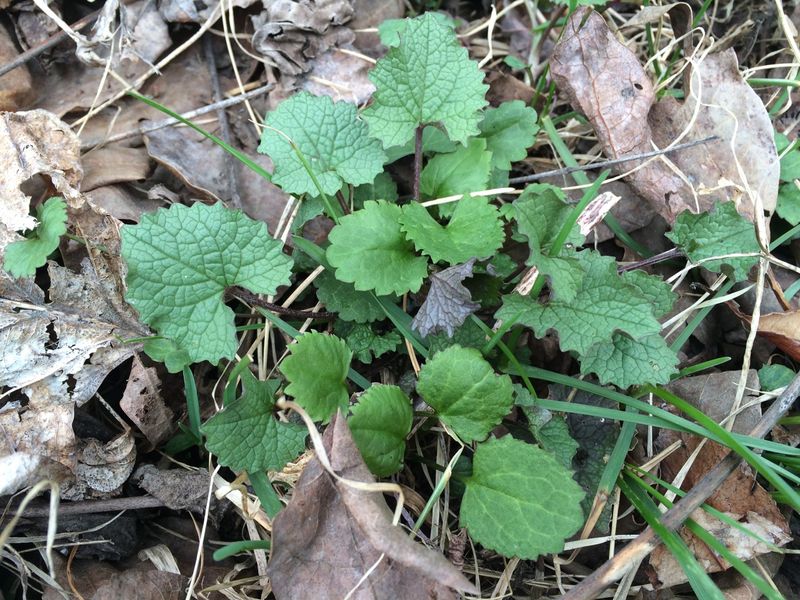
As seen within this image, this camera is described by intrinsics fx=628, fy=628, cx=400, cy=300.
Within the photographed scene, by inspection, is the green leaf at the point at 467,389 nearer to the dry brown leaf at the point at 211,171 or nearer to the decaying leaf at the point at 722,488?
the decaying leaf at the point at 722,488

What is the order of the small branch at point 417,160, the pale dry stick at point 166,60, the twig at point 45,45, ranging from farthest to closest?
the pale dry stick at point 166,60 < the twig at point 45,45 < the small branch at point 417,160

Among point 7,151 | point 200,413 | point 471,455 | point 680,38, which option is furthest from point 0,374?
point 680,38

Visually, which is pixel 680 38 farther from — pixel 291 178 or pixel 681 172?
pixel 291 178

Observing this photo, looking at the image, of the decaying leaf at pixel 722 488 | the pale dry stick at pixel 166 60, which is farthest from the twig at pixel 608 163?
the pale dry stick at pixel 166 60

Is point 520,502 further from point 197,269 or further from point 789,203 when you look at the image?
point 789,203

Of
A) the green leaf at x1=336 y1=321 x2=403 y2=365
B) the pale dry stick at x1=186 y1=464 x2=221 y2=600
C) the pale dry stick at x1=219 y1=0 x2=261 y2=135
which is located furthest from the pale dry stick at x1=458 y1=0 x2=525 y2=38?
the pale dry stick at x1=186 y1=464 x2=221 y2=600

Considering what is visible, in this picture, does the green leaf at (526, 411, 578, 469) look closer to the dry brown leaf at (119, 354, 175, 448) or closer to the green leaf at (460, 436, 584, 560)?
the green leaf at (460, 436, 584, 560)
